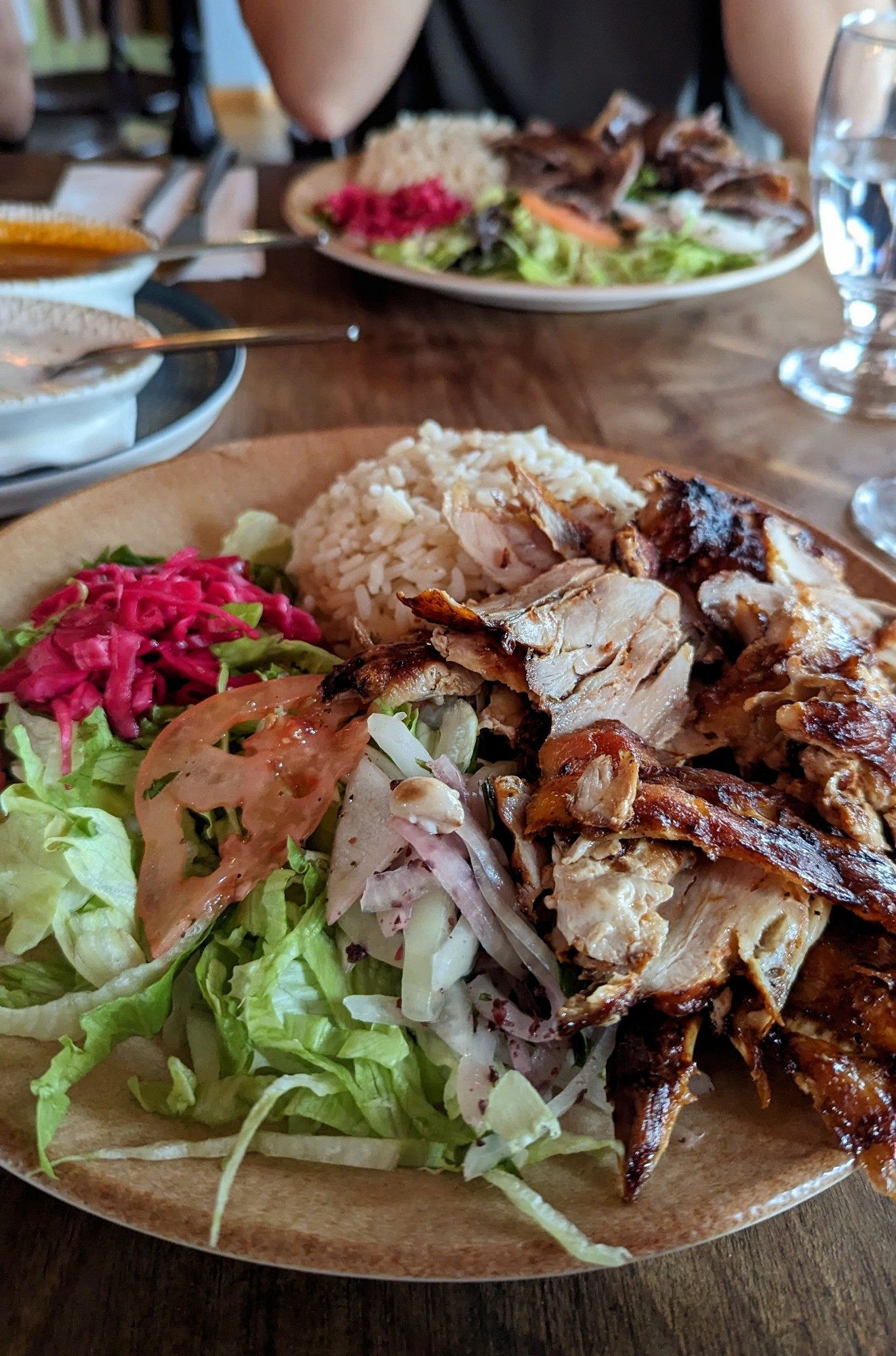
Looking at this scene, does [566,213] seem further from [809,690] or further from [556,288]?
[809,690]

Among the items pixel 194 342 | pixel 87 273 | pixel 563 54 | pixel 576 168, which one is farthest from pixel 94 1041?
pixel 563 54

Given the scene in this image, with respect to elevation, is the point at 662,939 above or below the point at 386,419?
above

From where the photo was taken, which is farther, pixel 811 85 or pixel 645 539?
pixel 811 85

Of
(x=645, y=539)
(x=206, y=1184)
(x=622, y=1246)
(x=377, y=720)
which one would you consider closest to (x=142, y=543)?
(x=377, y=720)

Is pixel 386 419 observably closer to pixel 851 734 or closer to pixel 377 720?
pixel 377 720

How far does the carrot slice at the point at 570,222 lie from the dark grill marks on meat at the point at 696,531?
1510 mm

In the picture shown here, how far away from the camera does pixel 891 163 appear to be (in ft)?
6.32

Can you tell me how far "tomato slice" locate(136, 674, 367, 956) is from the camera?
0.99 m

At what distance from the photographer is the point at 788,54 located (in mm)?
3447

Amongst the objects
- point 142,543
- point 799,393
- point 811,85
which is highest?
point 811,85

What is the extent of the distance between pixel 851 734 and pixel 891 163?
1542 mm

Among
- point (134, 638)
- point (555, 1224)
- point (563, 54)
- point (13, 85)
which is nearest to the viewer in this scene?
point (555, 1224)

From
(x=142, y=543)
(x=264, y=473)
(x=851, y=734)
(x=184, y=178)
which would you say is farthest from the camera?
(x=184, y=178)

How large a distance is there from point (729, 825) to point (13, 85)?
417 cm
